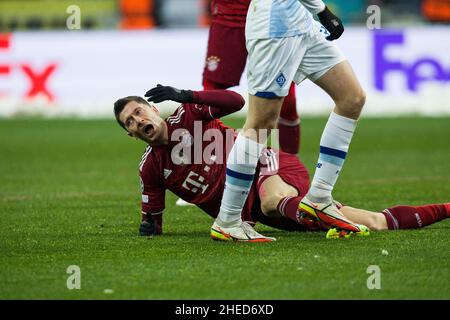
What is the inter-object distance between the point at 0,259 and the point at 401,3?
16609 mm

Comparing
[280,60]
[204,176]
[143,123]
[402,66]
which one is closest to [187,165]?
[204,176]

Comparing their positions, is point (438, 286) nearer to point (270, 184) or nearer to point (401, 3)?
point (270, 184)

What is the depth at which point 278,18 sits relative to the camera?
589 centimetres

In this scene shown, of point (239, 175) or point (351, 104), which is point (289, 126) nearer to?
point (351, 104)

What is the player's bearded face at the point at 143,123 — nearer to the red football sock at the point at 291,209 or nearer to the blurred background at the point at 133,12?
the red football sock at the point at 291,209

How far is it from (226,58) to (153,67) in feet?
28.8

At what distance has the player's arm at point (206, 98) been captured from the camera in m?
5.97

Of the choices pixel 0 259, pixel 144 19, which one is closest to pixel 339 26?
pixel 0 259

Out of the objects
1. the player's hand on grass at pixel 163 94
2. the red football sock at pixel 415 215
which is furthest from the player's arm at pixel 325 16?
the red football sock at pixel 415 215

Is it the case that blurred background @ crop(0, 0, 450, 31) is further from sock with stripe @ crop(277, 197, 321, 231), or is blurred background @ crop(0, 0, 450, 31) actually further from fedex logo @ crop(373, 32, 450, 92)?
sock with stripe @ crop(277, 197, 321, 231)

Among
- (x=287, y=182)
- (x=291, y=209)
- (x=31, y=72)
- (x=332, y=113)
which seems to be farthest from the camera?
(x=31, y=72)

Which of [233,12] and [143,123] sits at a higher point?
[233,12]

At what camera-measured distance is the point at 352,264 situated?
5422 millimetres
